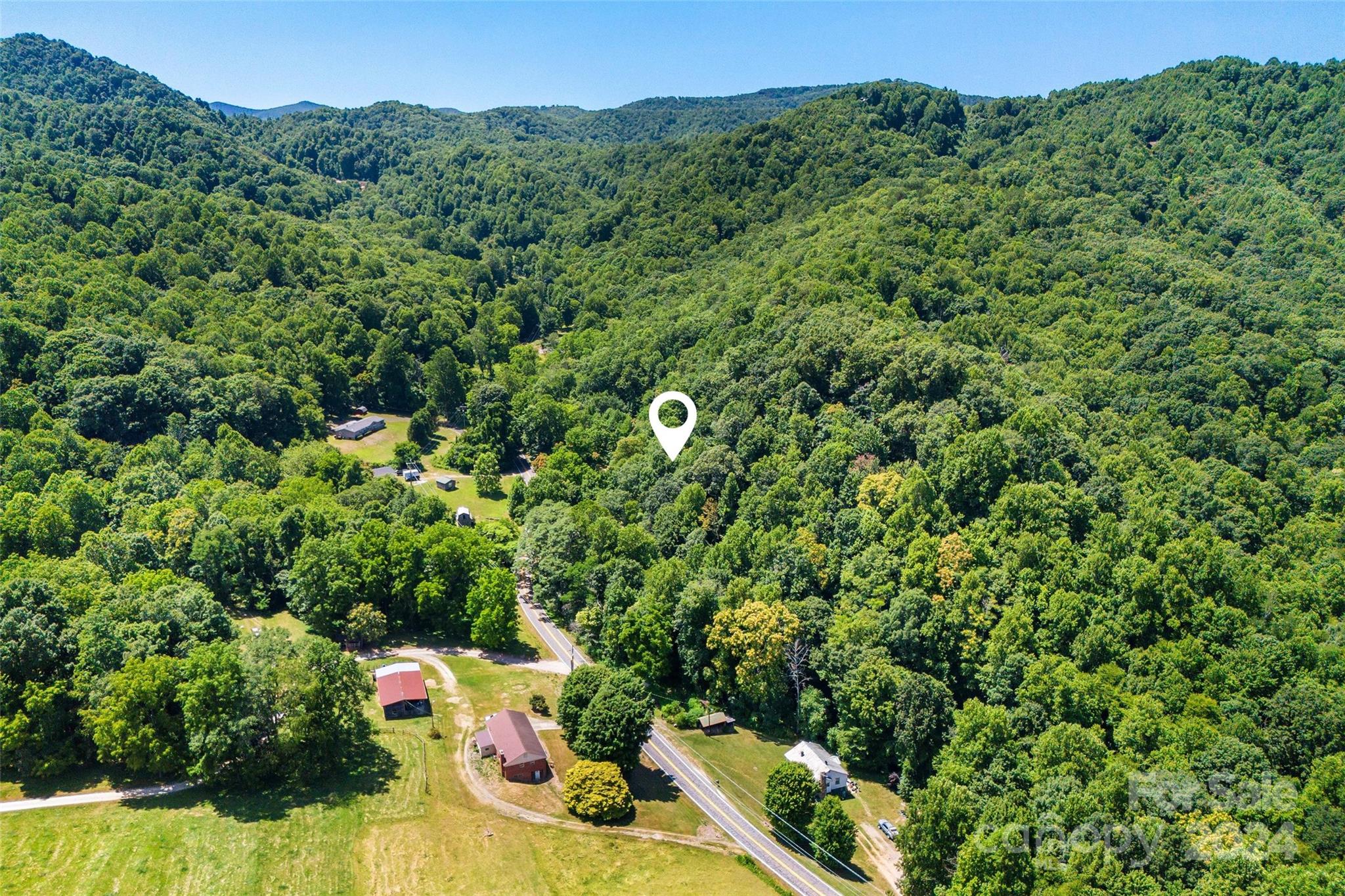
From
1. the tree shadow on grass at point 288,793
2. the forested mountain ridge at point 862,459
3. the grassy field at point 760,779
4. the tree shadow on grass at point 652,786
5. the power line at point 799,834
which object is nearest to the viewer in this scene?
the tree shadow on grass at point 288,793

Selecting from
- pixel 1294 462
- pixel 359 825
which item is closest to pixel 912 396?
pixel 1294 462

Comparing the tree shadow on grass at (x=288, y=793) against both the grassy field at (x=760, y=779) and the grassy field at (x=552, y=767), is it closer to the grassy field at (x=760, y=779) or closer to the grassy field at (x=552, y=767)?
the grassy field at (x=552, y=767)

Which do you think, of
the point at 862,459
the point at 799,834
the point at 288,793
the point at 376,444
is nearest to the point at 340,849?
the point at 288,793

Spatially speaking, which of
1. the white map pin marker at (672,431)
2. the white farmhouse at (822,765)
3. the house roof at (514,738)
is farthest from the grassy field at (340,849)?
the white map pin marker at (672,431)

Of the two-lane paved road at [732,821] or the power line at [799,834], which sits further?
the power line at [799,834]

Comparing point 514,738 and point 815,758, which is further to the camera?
point 815,758

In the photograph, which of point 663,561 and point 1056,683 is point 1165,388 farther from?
point 663,561

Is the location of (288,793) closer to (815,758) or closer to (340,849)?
(340,849)
